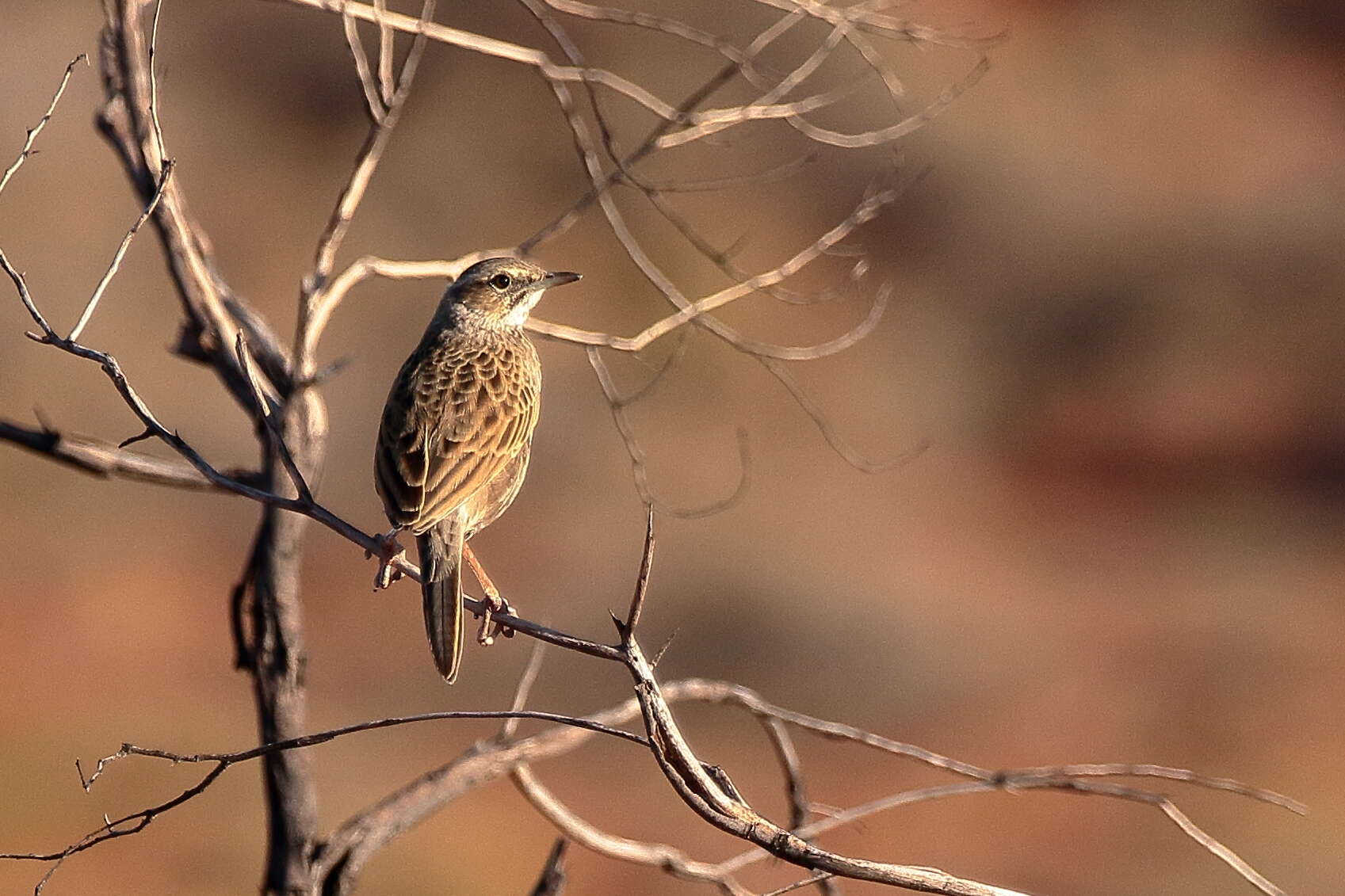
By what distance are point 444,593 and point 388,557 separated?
21 centimetres

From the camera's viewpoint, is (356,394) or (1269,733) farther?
(356,394)

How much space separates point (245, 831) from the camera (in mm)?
13047

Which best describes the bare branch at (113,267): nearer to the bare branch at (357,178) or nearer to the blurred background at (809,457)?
the bare branch at (357,178)

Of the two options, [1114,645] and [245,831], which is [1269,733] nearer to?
[1114,645]

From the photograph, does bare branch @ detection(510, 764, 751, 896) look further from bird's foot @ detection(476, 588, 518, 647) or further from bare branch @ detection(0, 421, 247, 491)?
bare branch @ detection(0, 421, 247, 491)

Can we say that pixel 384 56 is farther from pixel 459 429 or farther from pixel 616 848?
pixel 616 848

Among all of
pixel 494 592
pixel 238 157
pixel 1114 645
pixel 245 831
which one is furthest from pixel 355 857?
pixel 238 157

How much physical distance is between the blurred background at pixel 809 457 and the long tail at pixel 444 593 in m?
6.06

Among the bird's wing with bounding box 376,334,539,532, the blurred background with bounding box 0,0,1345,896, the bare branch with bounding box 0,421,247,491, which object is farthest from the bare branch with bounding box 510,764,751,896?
the blurred background with bounding box 0,0,1345,896

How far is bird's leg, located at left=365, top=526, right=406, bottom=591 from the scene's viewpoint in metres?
4.59

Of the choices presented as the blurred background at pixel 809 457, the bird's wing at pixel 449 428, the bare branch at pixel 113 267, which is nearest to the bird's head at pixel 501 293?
the bird's wing at pixel 449 428

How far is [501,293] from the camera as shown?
638 centimetres

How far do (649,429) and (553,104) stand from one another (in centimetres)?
724

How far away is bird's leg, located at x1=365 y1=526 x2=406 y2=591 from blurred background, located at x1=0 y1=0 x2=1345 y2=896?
609 cm
